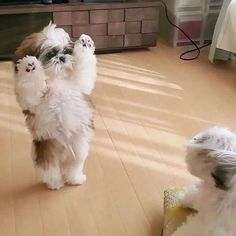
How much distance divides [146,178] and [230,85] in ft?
4.03

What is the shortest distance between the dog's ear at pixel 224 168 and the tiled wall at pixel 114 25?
2134 mm

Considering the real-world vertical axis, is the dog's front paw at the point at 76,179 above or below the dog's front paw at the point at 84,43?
below

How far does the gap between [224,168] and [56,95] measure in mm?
773

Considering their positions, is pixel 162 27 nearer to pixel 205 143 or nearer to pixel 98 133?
pixel 98 133

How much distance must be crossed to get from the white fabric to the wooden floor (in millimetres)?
220

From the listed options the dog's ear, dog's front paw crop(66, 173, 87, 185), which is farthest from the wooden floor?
the dog's ear

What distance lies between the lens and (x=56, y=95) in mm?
1593

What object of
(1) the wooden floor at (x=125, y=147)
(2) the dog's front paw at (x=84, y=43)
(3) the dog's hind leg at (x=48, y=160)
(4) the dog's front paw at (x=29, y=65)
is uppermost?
(2) the dog's front paw at (x=84, y=43)

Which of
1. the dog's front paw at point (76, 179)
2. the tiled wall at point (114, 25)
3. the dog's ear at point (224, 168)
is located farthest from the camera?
the tiled wall at point (114, 25)

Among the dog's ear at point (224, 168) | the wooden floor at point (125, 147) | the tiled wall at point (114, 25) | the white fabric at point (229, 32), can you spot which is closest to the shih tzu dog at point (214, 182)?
the dog's ear at point (224, 168)

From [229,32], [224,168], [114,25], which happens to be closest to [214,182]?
[224,168]

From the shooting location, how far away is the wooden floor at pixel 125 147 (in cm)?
169

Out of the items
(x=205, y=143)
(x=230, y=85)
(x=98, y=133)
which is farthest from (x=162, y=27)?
(x=205, y=143)

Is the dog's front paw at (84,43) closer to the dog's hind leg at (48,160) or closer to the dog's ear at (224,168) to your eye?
the dog's hind leg at (48,160)
